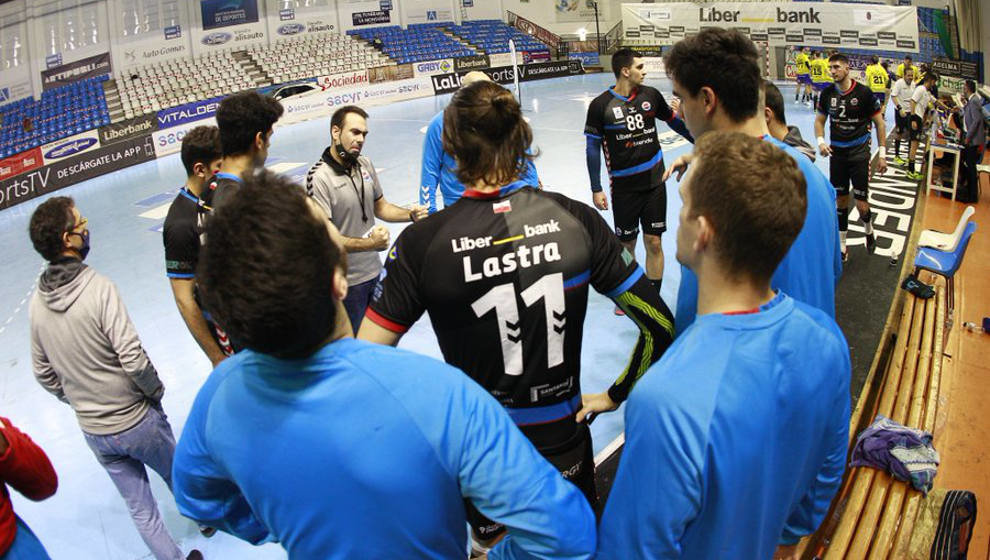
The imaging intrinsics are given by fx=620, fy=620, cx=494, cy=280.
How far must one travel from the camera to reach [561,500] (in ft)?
4.26

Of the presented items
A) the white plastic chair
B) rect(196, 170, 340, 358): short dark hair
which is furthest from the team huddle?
the white plastic chair

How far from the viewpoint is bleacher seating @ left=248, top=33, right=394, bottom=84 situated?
25.0 m

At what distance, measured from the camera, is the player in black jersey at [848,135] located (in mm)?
6656

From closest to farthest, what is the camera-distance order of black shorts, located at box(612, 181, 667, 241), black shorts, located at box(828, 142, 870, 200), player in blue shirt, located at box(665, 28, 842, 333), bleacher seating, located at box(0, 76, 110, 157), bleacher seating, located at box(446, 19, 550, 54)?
1. player in blue shirt, located at box(665, 28, 842, 333)
2. black shorts, located at box(612, 181, 667, 241)
3. black shorts, located at box(828, 142, 870, 200)
4. bleacher seating, located at box(0, 76, 110, 157)
5. bleacher seating, located at box(446, 19, 550, 54)

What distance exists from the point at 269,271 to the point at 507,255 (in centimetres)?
100

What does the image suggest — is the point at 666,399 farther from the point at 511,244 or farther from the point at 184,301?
the point at 184,301

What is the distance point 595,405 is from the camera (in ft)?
7.64

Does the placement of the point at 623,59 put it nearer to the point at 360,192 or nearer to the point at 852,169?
the point at 360,192

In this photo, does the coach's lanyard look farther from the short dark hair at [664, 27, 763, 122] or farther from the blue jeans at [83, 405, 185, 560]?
the short dark hair at [664, 27, 763, 122]

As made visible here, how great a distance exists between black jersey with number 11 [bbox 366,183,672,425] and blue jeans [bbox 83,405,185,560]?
1.99 m

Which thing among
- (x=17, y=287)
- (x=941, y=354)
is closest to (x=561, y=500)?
(x=941, y=354)

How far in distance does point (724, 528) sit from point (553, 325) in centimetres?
94

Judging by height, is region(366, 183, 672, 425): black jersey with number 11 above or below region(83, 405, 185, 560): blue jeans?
above

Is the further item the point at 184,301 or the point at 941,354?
the point at 941,354
